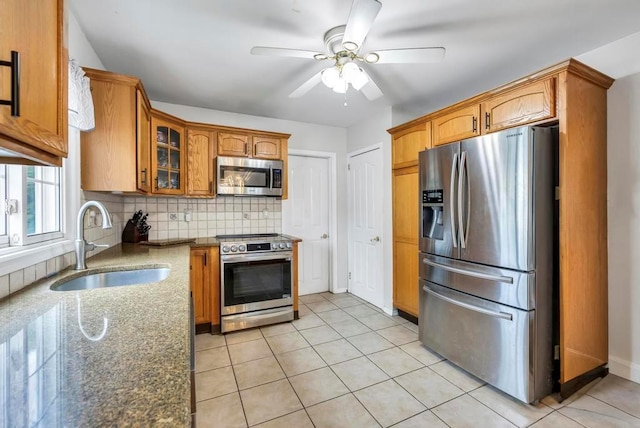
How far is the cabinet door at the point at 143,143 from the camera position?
2.14 meters

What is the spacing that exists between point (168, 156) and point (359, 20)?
88.1 inches

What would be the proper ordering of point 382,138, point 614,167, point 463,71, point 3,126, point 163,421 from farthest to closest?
1. point 382,138
2. point 463,71
3. point 614,167
4. point 3,126
5. point 163,421

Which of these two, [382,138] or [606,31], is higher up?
[606,31]

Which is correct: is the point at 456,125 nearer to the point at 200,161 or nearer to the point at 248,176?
the point at 248,176

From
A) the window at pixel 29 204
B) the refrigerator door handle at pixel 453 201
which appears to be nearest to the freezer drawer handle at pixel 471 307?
the refrigerator door handle at pixel 453 201

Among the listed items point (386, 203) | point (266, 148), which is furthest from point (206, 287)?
point (386, 203)

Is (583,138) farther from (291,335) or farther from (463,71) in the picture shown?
(291,335)

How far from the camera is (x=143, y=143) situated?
7.63ft

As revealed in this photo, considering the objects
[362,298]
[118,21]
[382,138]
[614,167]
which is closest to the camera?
[118,21]

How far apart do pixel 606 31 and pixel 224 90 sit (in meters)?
2.97

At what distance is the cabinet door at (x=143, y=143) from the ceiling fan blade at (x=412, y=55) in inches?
67.9

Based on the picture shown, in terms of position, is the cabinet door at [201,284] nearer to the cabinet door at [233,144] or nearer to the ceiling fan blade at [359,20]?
the cabinet door at [233,144]

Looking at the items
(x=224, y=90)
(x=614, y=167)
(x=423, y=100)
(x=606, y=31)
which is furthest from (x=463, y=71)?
(x=224, y=90)

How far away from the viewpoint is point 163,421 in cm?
48
